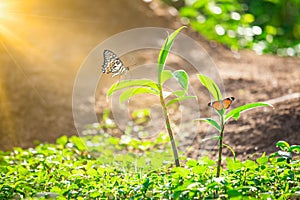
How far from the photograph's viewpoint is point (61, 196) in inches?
99.1

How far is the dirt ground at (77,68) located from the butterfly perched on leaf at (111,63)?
1163 millimetres

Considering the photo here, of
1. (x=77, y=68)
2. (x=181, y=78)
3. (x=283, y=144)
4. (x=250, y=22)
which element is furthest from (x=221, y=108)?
(x=250, y=22)

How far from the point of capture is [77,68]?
17.9 ft

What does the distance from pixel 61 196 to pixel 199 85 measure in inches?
110

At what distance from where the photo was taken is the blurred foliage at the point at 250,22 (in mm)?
6793

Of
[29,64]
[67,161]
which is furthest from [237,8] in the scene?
[67,161]

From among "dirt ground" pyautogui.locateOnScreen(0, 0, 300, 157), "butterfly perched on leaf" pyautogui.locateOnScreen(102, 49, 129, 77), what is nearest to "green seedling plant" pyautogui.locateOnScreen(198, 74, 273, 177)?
"butterfly perched on leaf" pyautogui.locateOnScreen(102, 49, 129, 77)

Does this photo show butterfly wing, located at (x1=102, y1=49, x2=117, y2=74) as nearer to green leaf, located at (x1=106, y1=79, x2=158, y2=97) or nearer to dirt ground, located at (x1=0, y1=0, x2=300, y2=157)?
green leaf, located at (x1=106, y1=79, x2=158, y2=97)

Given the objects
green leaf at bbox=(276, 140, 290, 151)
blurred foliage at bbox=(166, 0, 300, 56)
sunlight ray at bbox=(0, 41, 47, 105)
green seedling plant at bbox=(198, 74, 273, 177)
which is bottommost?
green leaf at bbox=(276, 140, 290, 151)

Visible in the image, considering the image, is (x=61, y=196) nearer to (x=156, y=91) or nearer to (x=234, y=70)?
(x=156, y=91)

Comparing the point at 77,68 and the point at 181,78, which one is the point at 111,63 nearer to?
the point at 181,78

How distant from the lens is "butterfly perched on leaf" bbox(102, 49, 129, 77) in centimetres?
279

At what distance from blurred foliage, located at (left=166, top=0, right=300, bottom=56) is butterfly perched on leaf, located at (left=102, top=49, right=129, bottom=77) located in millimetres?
3913

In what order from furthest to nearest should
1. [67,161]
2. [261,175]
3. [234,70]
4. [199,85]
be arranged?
[234,70] → [199,85] → [67,161] → [261,175]
